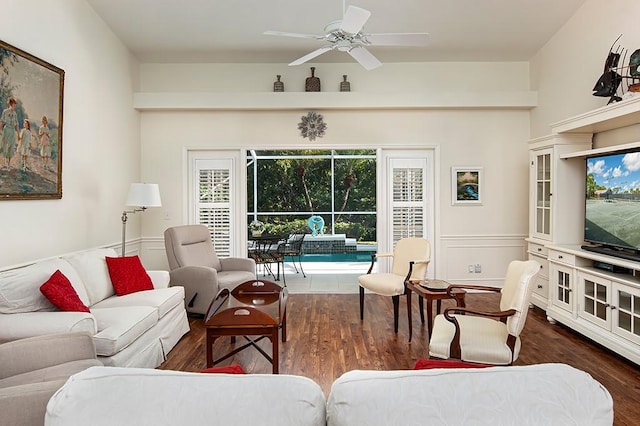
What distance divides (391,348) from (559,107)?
3.72 m

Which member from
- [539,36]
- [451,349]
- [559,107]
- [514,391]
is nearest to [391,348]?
[451,349]

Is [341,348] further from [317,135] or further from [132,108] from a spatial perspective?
[132,108]

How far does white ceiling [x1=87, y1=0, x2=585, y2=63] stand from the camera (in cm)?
441

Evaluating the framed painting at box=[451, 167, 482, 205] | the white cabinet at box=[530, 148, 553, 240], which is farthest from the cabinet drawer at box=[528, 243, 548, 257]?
the framed painting at box=[451, 167, 482, 205]

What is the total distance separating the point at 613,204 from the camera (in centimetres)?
370

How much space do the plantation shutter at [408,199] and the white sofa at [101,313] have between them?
10.7 feet

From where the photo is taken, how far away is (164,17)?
464 cm

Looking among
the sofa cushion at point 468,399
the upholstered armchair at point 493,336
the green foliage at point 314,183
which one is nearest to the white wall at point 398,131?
the upholstered armchair at point 493,336

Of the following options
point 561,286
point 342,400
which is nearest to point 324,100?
point 561,286

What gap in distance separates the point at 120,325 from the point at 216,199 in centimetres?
327

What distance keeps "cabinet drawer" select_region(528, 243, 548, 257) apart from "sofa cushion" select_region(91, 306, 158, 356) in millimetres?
4169

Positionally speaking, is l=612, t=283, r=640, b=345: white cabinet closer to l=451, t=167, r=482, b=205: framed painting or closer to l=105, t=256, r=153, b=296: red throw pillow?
l=451, t=167, r=482, b=205: framed painting

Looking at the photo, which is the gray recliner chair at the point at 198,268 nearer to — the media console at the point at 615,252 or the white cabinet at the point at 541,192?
the white cabinet at the point at 541,192

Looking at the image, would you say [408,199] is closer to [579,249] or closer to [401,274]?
[401,274]
